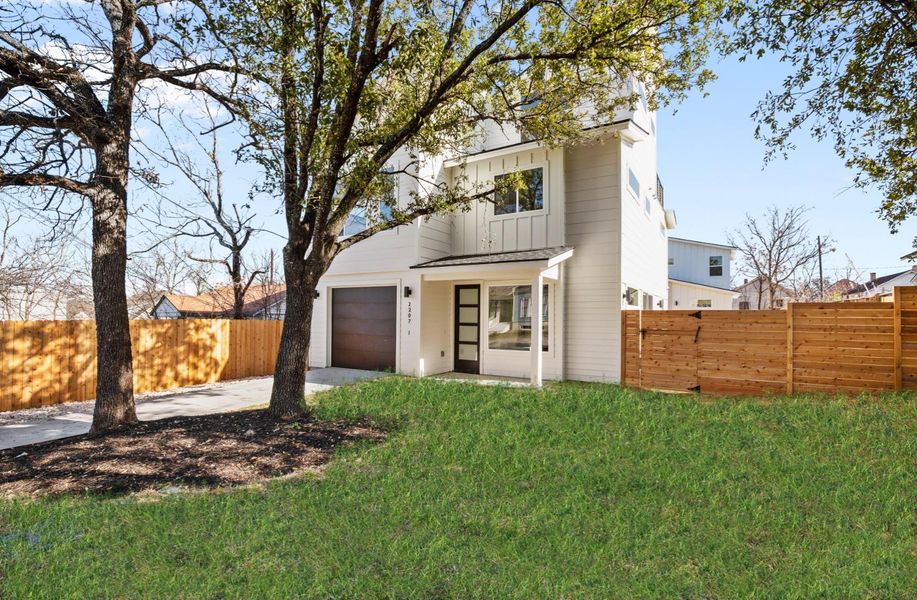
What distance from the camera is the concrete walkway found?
587 cm

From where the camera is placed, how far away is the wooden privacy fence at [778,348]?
22.6 feet

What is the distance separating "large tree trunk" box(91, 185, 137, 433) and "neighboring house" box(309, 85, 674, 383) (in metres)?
5.78

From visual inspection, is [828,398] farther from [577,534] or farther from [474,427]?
[577,534]

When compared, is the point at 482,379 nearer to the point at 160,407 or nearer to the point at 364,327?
the point at 364,327

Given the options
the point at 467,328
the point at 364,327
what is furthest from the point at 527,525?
the point at 364,327

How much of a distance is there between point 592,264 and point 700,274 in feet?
59.4

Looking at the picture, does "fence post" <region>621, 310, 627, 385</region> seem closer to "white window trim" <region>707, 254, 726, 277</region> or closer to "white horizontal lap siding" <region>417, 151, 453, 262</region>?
"white horizontal lap siding" <region>417, 151, 453, 262</region>

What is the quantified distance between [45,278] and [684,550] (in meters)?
18.1

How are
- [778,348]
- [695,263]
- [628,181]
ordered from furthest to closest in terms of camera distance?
[695,263] < [628,181] < [778,348]

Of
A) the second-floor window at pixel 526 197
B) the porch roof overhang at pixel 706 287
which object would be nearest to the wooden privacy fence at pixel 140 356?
the second-floor window at pixel 526 197

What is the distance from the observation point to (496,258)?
973 centimetres

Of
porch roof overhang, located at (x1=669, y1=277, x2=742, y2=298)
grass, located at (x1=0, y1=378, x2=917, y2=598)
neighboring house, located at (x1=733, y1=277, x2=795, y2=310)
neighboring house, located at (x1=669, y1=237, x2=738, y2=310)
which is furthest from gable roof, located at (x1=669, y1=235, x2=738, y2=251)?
grass, located at (x1=0, y1=378, x2=917, y2=598)

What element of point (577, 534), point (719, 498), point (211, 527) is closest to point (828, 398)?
point (719, 498)

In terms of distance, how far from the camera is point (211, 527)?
3.15 metres
